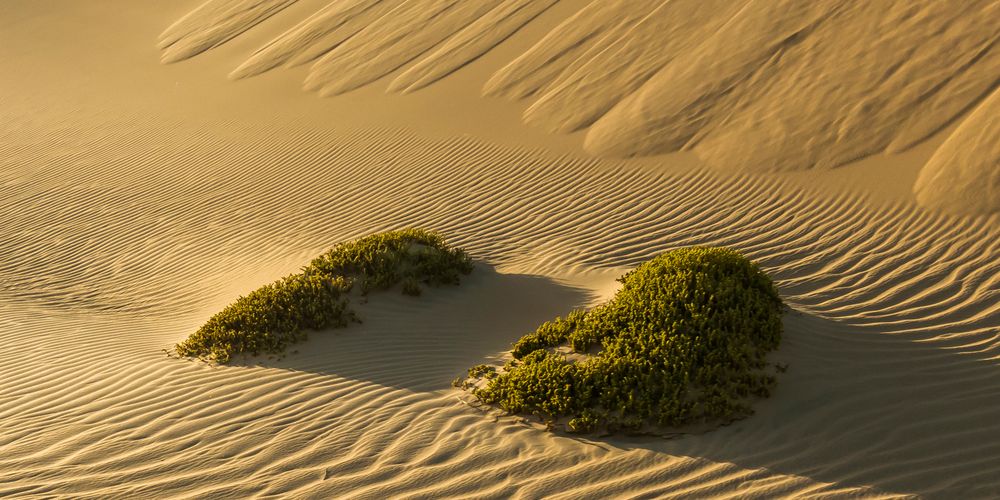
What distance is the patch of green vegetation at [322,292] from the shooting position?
7.47 metres

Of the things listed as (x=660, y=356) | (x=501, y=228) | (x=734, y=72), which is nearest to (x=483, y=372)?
(x=660, y=356)

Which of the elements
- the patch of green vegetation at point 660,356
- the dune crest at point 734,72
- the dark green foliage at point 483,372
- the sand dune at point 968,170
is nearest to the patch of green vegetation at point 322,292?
the dark green foliage at point 483,372

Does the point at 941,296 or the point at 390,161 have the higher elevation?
the point at 390,161

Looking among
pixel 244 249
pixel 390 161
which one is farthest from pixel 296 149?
pixel 244 249

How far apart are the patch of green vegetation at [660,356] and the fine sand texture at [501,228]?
0.70 ft

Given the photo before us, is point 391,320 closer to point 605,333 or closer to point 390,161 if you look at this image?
point 605,333

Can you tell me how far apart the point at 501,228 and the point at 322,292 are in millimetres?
4016

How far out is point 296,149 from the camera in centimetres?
1580

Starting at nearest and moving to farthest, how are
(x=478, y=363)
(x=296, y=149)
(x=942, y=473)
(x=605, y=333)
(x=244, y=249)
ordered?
(x=942, y=473)
(x=605, y=333)
(x=478, y=363)
(x=244, y=249)
(x=296, y=149)

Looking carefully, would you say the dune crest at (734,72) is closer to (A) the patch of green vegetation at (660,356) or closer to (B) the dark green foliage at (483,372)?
(A) the patch of green vegetation at (660,356)

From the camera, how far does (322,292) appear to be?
7.88 metres

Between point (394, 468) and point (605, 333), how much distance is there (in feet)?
6.77

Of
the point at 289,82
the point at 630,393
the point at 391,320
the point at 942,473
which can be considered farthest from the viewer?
the point at 289,82

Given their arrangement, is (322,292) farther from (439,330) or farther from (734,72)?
(734,72)
